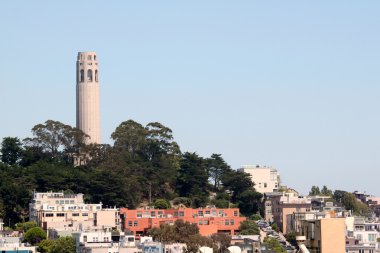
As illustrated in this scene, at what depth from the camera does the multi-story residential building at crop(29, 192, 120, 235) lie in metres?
71.8

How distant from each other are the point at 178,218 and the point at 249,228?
455 centimetres

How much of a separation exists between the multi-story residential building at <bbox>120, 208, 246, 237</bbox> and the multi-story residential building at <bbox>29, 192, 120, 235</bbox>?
983mm

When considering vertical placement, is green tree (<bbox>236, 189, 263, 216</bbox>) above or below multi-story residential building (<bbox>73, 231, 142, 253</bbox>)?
above

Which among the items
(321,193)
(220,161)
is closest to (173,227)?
(220,161)

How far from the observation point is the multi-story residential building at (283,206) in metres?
82.8

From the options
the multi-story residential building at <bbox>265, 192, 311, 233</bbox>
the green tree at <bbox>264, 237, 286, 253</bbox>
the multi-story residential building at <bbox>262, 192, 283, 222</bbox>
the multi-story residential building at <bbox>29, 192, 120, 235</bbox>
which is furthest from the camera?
the multi-story residential building at <bbox>262, 192, 283, 222</bbox>

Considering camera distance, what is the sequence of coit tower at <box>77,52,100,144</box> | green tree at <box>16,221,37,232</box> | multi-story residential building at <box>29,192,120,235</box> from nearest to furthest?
1. green tree at <box>16,221,37,232</box>
2. multi-story residential building at <box>29,192,120,235</box>
3. coit tower at <box>77,52,100,144</box>

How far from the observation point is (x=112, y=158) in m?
82.6

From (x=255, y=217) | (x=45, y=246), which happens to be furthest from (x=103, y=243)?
(x=255, y=217)

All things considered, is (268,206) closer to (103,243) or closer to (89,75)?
(89,75)

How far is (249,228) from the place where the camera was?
74562mm

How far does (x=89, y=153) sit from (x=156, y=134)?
648 centimetres

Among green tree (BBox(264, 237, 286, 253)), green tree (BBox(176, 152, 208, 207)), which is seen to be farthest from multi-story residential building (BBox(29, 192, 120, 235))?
green tree (BBox(264, 237, 286, 253))

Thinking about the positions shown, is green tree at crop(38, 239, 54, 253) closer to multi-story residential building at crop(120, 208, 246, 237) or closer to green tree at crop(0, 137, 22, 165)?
multi-story residential building at crop(120, 208, 246, 237)
